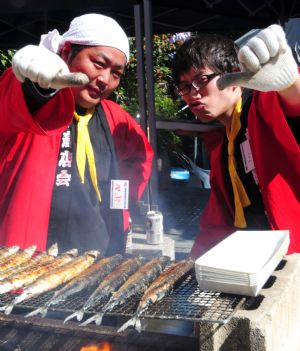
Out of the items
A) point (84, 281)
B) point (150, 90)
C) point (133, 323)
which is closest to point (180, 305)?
point (133, 323)

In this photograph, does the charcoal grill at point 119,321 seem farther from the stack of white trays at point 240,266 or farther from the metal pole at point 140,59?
the metal pole at point 140,59

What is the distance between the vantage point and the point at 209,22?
1005 cm

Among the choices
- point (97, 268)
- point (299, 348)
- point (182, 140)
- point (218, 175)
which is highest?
point (182, 140)

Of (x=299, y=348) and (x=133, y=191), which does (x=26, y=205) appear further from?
(x=299, y=348)

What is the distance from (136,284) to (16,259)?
3.04 feet

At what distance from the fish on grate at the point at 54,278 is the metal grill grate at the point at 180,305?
0.13ft

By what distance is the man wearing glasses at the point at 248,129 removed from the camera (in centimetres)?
249

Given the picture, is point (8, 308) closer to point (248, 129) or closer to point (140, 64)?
point (248, 129)

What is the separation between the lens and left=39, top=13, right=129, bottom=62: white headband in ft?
11.6

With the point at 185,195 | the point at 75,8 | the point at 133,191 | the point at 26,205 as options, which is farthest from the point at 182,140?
the point at 26,205

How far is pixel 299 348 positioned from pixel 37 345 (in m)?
1.65

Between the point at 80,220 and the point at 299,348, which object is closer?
the point at 299,348

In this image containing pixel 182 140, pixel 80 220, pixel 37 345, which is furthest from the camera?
A: pixel 182 140

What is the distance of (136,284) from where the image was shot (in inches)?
98.4
